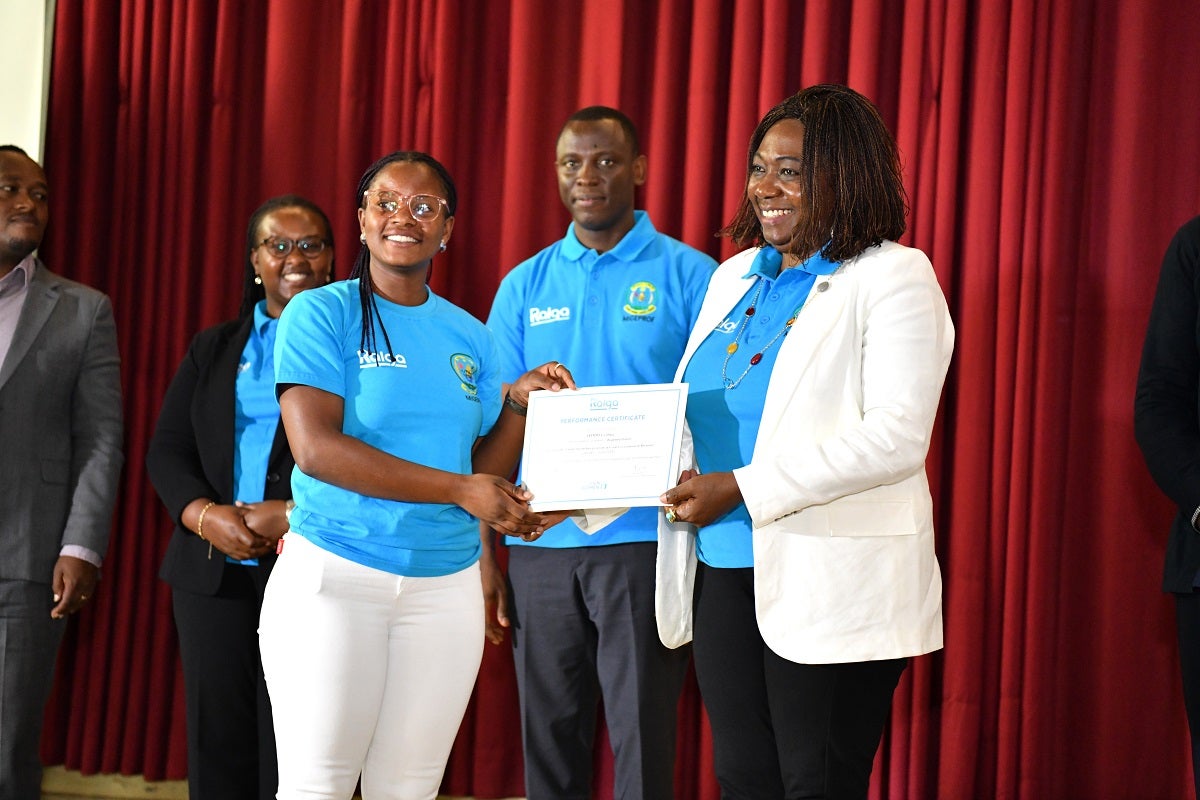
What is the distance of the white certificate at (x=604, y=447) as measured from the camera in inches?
88.2

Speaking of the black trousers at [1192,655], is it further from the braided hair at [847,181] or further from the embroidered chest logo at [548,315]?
the embroidered chest logo at [548,315]

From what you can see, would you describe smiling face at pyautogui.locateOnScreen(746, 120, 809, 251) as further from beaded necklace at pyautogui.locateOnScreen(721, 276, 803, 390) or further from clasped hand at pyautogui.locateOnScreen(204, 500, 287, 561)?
clasped hand at pyautogui.locateOnScreen(204, 500, 287, 561)

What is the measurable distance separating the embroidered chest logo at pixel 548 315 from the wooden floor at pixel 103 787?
7.01 ft

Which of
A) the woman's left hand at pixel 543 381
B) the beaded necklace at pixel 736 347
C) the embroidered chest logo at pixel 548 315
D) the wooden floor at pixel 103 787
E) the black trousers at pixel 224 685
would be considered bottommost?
the wooden floor at pixel 103 787

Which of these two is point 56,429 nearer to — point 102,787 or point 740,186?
point 102,787

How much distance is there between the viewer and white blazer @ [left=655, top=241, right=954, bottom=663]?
2055 millimetres

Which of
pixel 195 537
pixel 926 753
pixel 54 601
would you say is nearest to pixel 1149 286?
pixel 926 753

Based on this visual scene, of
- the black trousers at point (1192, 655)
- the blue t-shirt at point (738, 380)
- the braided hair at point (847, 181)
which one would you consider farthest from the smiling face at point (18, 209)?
the black trousers at point (1192, 655)

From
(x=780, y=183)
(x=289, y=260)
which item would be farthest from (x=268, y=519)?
(x=780, y=183)

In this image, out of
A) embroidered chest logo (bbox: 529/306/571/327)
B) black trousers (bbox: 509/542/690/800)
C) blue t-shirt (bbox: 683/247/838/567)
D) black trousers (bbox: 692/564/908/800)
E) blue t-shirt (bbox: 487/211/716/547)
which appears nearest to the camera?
black trousers (bbox: 692/564/908/800)

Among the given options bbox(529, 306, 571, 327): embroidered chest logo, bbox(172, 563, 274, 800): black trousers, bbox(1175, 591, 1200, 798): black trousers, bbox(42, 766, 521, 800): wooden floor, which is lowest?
bbox(42, 766, 521, 800): wooden floor

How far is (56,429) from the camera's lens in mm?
3271

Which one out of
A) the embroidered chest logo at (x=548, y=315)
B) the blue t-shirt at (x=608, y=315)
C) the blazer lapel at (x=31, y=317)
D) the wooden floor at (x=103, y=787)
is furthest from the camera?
the wooden floor at (x=103, y=787)

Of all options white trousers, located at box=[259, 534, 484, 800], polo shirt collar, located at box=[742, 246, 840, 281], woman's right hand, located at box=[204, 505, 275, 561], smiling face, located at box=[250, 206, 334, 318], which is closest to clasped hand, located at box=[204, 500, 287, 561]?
woman's right hand, located at box=[204, 505, 275, 561]
